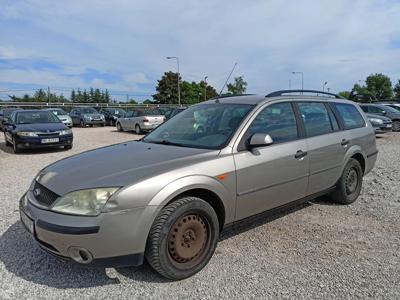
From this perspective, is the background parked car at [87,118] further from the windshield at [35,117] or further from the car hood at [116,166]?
the car hood at [116,166]

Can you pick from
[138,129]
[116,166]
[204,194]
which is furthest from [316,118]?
[138,129]

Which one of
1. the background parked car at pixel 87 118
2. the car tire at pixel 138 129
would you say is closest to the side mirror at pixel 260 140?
the car tire at pixel 138 129

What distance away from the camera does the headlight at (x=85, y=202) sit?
2.78m

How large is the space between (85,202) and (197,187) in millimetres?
964

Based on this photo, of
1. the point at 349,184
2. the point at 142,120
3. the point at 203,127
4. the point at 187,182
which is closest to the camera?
the point at 187,182

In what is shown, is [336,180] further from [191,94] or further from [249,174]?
[191,94]

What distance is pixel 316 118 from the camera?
470 centimetres

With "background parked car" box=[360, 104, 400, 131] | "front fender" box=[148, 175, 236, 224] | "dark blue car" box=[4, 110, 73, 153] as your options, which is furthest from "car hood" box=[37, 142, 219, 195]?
"background parked car" box=[360, 104, 400, 131]

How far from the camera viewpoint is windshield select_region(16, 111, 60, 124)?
1188cm

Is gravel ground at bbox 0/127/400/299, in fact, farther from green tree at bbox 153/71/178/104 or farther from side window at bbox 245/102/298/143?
green tree at bbox 153/71/178/104

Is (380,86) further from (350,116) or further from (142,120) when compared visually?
(350,116)

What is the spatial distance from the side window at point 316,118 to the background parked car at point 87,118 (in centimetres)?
2224

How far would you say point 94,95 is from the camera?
186 feet

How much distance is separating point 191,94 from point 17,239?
224 feet
